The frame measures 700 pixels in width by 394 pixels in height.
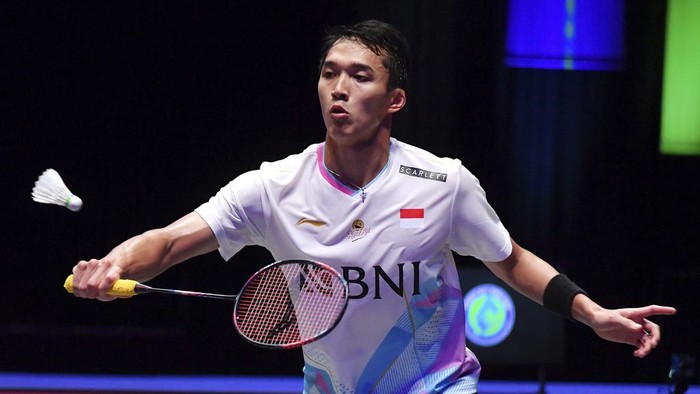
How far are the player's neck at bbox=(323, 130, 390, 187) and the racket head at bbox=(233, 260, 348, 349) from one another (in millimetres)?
304

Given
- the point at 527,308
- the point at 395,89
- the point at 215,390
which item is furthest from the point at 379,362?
the point at 215,390

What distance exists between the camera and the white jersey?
8.89 feet

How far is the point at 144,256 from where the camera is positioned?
259 cm

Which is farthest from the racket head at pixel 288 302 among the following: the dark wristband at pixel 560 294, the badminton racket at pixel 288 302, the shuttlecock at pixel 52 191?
the dark wristband at pixel 560 294

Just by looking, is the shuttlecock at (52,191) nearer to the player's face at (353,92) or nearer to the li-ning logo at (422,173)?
the player's face at (353,92)

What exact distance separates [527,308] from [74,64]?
2.89m

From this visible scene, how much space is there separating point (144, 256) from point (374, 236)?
0.61 metres

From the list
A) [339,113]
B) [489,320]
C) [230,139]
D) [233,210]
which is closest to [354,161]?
[339,113]

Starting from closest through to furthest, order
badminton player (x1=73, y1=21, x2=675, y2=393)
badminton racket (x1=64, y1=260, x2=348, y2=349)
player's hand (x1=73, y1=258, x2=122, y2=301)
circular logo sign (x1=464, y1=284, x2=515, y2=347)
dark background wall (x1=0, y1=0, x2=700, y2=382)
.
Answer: player's hand (x1=73, y1=258, x2=122, y2=301) → badminton racket (x1=64, y1=260, x2=348, y2=349) → badminton player (x1=73, y1=21, x2=675, y2=393) → circular logo sign (x1=464, y1=284, x2=515, y2=347) → dark background wall (x1=0, y1=0, x2=700, y2=382)

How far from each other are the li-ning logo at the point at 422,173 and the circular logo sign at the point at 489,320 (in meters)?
2.49

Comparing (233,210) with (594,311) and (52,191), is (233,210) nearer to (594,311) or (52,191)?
(52,191)

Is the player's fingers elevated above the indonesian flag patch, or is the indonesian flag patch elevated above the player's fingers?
the indonesian flag patch

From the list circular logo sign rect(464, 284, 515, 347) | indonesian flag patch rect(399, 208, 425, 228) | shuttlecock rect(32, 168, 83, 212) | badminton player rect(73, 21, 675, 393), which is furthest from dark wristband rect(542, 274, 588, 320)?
circular logo sign rect(464, 284, 515, 347)

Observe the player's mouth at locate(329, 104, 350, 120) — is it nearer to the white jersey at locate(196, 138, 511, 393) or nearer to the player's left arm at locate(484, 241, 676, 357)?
the white jersey at locate(196, 138, 511, 393)
